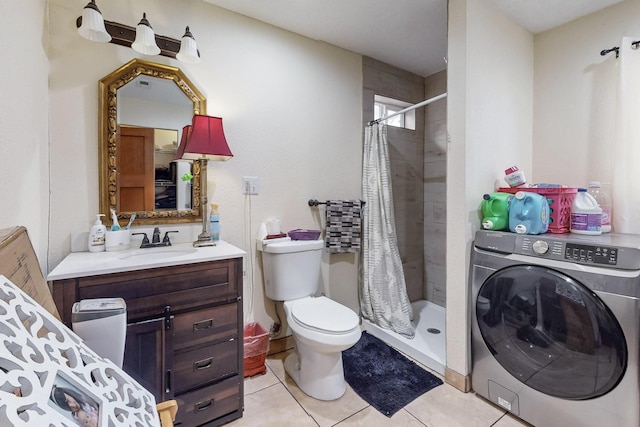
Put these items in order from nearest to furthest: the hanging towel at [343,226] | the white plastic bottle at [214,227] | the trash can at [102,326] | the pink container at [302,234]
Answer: the trash can at [102,326] < the white plastic bottle at [214,227] < the pink container at [302,234] < the hanging towel at [343,226]

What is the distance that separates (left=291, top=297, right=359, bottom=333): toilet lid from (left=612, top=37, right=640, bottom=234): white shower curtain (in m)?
1.64

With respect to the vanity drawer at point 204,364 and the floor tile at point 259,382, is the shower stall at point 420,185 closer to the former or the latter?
the floor tile at point 259,382

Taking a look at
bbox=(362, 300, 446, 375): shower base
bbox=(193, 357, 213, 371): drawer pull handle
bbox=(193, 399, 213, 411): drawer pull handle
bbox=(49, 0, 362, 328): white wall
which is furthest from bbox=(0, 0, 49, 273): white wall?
bbox=(362, 300, 446, 375): shower base

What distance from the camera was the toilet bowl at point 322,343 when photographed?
1.54 m

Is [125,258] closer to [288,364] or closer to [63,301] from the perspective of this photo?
[63,301]

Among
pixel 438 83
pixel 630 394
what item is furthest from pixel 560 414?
pixel 438 83

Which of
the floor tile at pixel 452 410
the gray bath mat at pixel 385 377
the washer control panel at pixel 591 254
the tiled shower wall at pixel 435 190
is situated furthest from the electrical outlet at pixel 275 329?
the washer control panel at pixel 591 254

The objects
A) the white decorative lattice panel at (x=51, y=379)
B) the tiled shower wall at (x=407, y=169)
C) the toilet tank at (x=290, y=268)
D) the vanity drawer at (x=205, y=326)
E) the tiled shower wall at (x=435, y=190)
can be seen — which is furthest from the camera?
the tiled shower wall at (x=435, y=190)

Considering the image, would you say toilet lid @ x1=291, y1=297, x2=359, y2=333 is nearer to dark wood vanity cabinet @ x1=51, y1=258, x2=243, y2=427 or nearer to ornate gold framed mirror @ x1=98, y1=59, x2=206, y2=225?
dark wood vanity cabinet @ x1=51, y1=258, x2=243, y2=427

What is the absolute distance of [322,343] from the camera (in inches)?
60.3

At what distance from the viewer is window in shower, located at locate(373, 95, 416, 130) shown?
2724 mm

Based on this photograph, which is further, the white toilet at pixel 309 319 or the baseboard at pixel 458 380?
the baseboard at pixel 458 380

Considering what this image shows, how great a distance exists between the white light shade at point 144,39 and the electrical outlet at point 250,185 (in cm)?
87

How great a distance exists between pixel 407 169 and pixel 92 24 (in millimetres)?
2474
